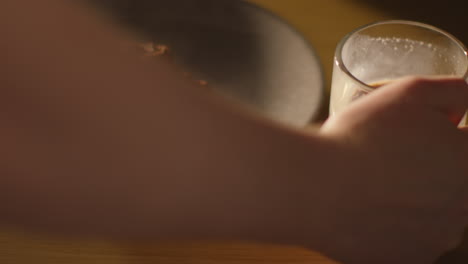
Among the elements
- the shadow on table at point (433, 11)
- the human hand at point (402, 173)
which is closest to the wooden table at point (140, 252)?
the human hand at point (402, 173)

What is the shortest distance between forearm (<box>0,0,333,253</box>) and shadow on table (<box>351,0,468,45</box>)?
1.53 ft

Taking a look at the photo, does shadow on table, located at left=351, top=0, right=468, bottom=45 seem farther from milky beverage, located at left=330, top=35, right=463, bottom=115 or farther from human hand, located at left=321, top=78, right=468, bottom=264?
human hand, located at left=321, top=78, right=468, bottom=264

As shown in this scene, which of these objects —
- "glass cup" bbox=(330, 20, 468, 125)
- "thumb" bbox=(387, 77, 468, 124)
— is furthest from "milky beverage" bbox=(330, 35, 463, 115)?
"thumb" bbox=(387, 77, 468, 124)

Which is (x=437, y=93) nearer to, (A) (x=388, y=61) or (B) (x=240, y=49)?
(A) (x=388, y=61)

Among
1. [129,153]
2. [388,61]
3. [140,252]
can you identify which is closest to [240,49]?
[388,61]

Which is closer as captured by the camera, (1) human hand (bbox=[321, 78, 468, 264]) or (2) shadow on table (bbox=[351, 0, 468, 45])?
(1) human hand (bbox=[321, 78, 468, 264])

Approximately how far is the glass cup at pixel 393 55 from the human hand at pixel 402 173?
10cm

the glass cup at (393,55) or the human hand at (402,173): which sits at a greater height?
the glass cup at (393,55)

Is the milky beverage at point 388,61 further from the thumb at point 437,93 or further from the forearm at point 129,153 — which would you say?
the forearm at point 129,153

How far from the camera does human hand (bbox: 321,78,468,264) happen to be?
0.31 meters

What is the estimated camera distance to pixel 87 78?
22cm

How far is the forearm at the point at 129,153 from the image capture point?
21 centimetres

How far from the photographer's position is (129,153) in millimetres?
234

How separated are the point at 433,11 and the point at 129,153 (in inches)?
22.7
